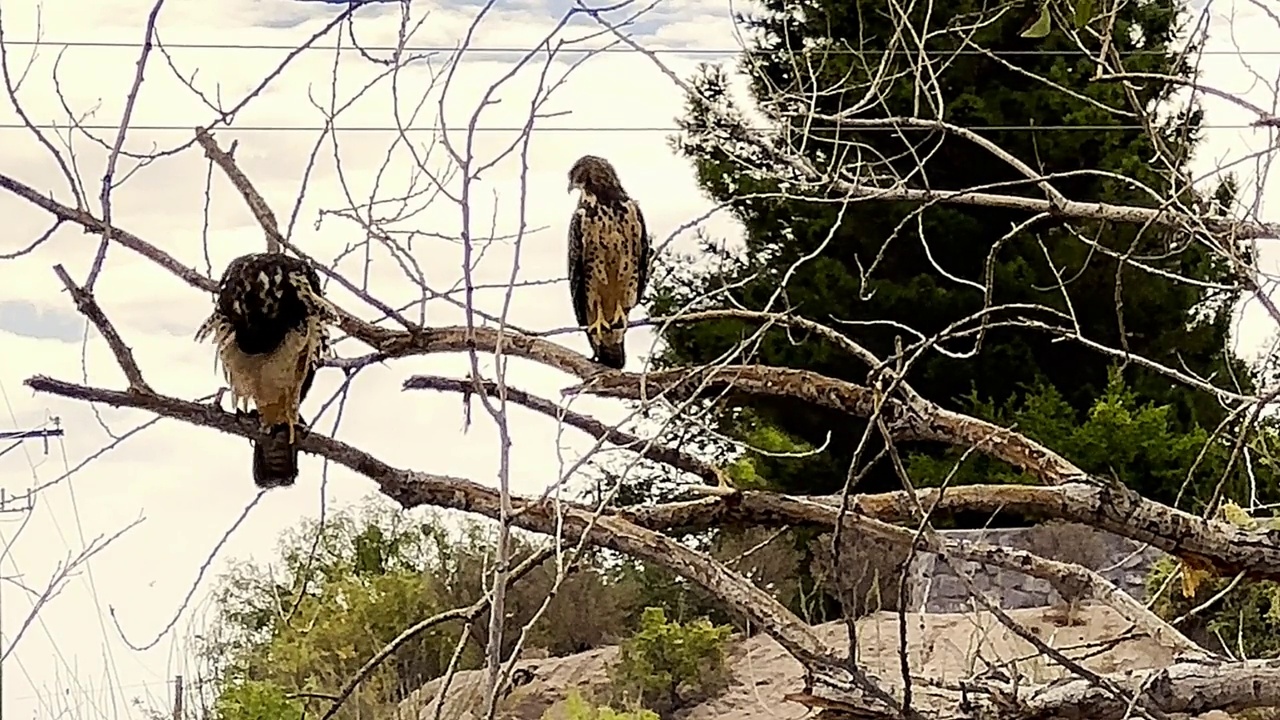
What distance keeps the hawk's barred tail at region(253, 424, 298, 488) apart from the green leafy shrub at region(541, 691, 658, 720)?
5.05 feet

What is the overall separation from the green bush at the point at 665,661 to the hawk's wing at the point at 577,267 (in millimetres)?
1177

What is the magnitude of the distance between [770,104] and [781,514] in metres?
0.51

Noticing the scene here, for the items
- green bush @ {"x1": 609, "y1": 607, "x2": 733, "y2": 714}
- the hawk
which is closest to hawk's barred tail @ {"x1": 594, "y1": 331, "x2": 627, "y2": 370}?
the hawk

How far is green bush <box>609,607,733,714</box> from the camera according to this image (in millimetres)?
3527

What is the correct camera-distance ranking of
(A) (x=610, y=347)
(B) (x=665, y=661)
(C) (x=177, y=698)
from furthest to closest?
1. (B) (x=665, y=661)
2. (A) (x=610, y=347)
3. (C) (x=177, y=698)

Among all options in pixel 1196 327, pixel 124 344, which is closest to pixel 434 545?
pixel 124 344

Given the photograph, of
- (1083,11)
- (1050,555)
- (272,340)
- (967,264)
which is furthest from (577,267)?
(967,264)

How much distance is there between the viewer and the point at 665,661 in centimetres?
356

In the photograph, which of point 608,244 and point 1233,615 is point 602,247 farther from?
point 1233,615

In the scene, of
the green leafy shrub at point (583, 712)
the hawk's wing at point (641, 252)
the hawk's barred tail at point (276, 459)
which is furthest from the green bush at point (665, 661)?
the hawk's barred tail at point (276, 459)

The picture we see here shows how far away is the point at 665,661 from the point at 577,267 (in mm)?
1309

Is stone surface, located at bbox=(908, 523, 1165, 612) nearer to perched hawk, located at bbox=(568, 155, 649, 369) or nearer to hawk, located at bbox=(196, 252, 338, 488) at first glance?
perched hawk, located at bbox=(568, 155, 649, 369)

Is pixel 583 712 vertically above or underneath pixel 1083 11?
underneath

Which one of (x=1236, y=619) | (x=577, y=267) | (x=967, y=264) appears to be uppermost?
(x=967, y=264)
